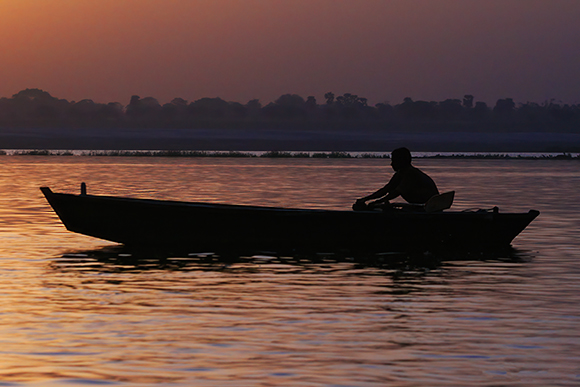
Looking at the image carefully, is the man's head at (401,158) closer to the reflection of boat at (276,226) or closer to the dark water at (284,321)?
the reflection of boat at (276,226)

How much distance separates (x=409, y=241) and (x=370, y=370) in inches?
434

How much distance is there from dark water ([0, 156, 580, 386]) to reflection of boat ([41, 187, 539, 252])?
3.24 ft

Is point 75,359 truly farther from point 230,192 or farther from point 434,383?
point 230,192

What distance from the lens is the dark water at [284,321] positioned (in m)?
8.64

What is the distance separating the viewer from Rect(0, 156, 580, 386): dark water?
864cm

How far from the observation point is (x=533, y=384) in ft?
27.2

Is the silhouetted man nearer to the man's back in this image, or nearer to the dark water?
the man's back

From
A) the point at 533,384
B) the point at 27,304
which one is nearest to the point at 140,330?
the point at 27,304

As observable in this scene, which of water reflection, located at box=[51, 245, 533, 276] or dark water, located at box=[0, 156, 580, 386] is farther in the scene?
water reflection, located at box=[51, 245, 533, 276]

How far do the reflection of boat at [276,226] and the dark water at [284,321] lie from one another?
99cm

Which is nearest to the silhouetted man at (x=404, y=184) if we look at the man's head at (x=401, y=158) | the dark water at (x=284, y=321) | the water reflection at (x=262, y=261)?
the man's head at (x=401, y=158)

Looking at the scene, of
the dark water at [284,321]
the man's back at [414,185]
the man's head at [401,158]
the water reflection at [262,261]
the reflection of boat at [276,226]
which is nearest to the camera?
the dark water at [284,321]

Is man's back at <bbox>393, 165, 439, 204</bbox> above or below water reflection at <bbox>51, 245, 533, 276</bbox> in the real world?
above

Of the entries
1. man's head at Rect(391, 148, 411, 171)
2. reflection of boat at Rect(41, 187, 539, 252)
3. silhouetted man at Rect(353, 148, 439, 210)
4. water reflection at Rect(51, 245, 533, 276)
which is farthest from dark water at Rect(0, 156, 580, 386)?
man's head at Rect(391, 148, 411, 171)
